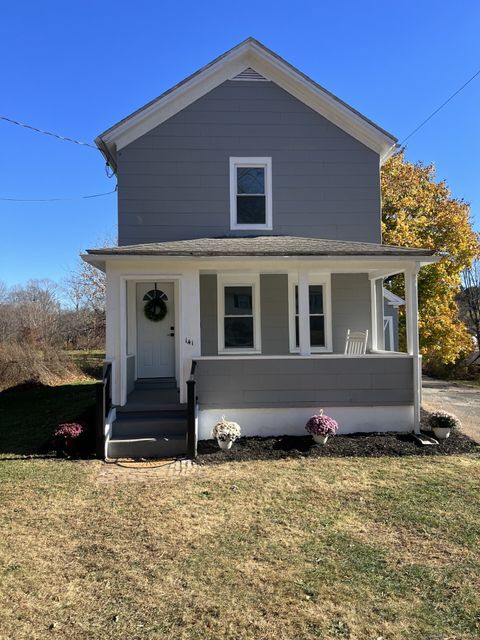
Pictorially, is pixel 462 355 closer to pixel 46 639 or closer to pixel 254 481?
pixel 254 481

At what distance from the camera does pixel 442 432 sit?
8422 mm

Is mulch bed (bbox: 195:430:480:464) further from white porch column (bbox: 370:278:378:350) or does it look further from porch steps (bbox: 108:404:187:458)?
white porch column (bbox: 370:278:378:350)

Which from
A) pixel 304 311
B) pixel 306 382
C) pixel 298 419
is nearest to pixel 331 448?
pixel 298 419

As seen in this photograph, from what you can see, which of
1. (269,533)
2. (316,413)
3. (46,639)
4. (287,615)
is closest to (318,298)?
(316,413)

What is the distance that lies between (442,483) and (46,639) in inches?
195

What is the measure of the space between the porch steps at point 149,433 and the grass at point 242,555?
1.05m

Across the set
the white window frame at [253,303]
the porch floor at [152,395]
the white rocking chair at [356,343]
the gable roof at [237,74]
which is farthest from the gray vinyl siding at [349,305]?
the porch floor at [152,395]

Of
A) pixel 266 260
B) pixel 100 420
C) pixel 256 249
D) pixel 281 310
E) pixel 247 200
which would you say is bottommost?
pixel 100 420

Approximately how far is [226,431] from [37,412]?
6.40 m

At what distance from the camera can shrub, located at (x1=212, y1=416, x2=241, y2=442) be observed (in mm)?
7660

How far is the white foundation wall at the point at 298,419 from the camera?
8.43 m

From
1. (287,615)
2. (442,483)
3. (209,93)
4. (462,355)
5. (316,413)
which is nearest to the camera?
(287,615)

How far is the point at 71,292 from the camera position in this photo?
33281 millimetres

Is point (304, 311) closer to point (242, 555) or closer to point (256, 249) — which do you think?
point (256, 249)
